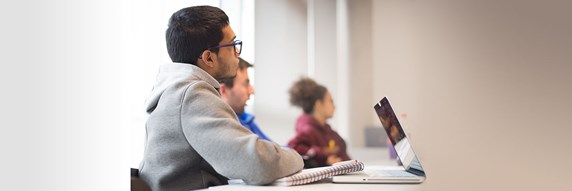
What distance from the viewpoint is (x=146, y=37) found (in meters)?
1.58

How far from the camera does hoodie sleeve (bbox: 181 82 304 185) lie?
4.09 feet

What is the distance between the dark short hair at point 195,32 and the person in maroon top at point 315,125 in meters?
0.32

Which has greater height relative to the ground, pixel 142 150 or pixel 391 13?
pixel 391 13

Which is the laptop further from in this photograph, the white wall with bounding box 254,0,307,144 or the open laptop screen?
the white wall with bounding box 254,0,307,144

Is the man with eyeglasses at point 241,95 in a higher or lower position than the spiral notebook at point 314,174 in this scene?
higher

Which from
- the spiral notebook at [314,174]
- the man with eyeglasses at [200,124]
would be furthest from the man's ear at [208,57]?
the spiral notebook at [314,174]

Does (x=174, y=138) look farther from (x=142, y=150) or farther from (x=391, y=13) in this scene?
(x=391, y=13)

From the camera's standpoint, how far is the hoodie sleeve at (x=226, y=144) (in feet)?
4.09
